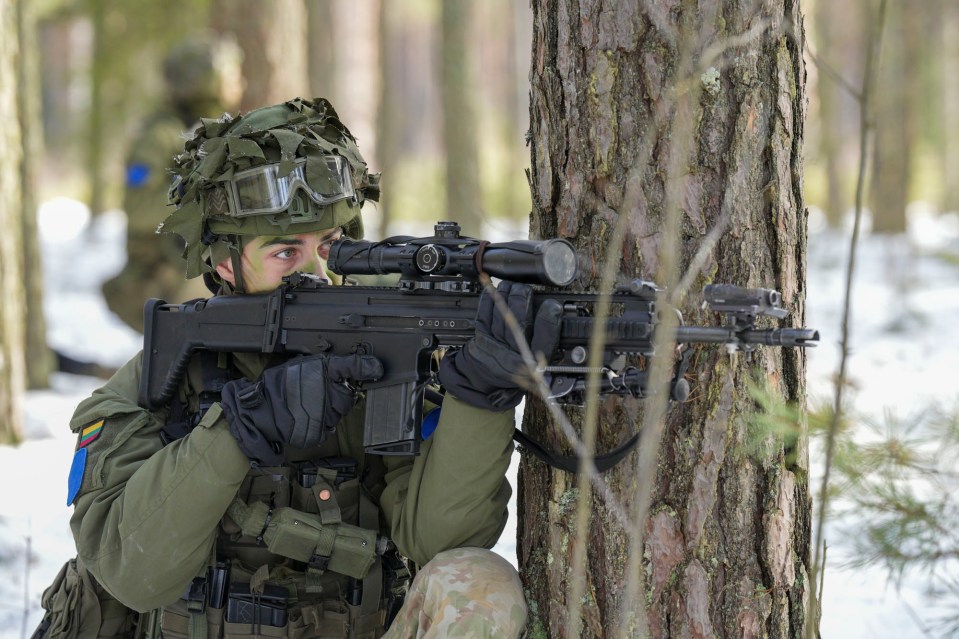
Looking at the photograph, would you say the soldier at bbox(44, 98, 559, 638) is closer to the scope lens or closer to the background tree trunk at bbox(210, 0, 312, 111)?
the scope lens

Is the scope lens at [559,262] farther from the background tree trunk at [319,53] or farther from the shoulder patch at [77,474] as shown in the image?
the background tree trunk at [319,53]

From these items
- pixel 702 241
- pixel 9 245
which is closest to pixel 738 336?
pixel 702 241

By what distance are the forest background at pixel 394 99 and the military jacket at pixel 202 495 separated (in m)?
1.01

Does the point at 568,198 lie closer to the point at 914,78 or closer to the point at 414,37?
the point at 914,78

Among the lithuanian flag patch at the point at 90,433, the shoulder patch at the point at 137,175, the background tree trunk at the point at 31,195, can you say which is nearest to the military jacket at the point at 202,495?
the lithuanian flag patch at the point at 90,433

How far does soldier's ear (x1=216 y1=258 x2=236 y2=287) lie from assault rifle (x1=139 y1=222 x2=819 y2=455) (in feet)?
0.36

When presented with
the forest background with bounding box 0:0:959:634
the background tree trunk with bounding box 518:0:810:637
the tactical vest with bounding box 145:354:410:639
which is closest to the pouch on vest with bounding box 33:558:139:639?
the tactical vest with bounding box 145:354:410:639

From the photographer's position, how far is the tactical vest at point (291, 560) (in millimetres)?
2762

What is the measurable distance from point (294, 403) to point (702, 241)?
3.83 feet

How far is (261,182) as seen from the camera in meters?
2.81

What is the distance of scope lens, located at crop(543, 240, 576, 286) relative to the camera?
6.99 ft

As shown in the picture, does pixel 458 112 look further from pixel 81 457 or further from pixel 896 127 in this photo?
pixel 896 127

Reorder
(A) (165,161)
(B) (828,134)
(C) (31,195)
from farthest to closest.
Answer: (B) (828,134), (A) (165,161), (C) (31,195)

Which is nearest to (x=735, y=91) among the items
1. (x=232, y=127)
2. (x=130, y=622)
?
(x=232, y=127)
